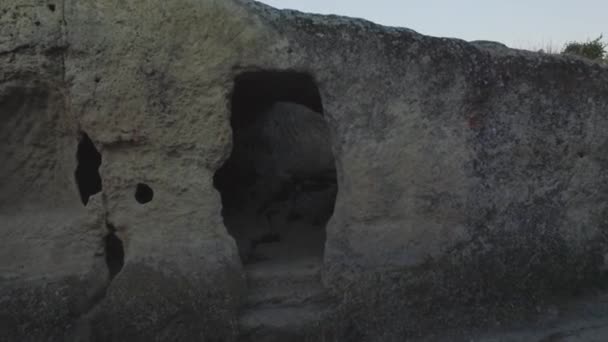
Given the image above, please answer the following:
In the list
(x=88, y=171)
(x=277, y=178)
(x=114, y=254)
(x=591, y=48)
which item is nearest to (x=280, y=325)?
(x=114, y=254)

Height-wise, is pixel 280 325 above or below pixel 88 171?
below

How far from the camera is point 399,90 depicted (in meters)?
3.63

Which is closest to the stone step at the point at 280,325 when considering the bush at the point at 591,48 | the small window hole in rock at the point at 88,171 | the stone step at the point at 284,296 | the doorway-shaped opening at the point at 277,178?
the stone step at the point at 284,296

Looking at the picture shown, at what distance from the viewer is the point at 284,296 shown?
144 inches

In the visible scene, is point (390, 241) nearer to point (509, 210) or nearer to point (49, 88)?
point (509, 210)

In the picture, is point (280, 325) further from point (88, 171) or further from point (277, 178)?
point (277, 178)

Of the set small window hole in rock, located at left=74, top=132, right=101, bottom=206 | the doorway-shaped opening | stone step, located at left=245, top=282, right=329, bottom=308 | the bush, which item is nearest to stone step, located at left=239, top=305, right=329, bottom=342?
stone step, located at left=245, top=282, right=329, bottom=308

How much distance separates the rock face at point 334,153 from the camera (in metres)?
3.40

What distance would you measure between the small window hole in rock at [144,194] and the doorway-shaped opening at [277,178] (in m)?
0.95

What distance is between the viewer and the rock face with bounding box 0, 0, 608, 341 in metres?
3.40

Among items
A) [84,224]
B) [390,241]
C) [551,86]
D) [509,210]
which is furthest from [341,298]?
[551,86]

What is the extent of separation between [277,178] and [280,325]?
1.95 m

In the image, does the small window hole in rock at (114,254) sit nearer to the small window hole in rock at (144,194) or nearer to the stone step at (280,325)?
the small window hole in rock at (144,194)

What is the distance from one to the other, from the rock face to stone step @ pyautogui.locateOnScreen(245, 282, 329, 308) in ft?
0.30
